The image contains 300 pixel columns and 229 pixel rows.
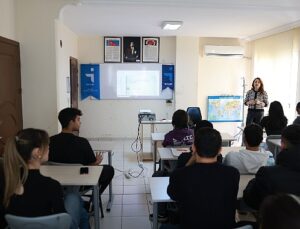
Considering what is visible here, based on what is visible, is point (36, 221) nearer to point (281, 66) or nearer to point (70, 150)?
point (70, 150)

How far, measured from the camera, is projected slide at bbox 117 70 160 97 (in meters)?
7.45

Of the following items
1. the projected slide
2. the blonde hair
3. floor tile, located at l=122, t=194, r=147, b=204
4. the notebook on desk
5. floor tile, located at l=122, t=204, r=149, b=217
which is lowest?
floor tile, located at l=122, t=204, r=149, b=217

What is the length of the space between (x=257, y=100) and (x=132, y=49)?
310 cm

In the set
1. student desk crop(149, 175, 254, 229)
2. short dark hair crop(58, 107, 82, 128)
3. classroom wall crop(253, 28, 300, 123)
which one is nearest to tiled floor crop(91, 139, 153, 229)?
student desk crop(149, 175, 254, 229)

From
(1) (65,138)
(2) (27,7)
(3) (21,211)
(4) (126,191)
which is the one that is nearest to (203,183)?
(3) (21,211)

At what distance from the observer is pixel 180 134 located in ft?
12.5

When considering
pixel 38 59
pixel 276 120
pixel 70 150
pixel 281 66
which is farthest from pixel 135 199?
pixel 281 66

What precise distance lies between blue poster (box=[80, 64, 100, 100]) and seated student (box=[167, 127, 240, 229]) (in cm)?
587

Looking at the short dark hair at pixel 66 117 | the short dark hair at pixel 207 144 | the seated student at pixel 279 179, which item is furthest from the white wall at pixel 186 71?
the short dark hair at pixel 207 144

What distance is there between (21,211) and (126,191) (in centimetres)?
250

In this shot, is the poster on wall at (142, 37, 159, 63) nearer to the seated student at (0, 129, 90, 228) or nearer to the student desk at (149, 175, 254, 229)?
the student desk at (149, 175, 254, 229)

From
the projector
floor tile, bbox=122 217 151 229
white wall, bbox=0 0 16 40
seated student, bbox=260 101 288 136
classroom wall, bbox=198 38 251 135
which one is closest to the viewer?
floor tile, bbox=122 217 151 229

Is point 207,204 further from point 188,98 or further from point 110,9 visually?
point 188,98

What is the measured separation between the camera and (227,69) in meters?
7.79
